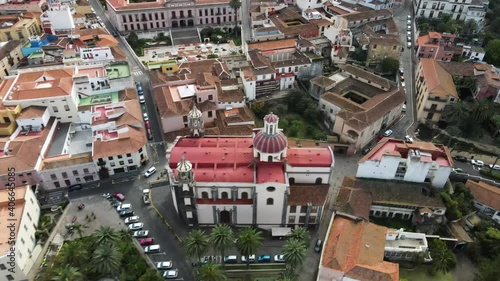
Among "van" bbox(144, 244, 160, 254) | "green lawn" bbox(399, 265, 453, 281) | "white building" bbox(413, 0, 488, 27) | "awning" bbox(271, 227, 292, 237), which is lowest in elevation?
"green lawn" bbox(399, 265, 453, 281)

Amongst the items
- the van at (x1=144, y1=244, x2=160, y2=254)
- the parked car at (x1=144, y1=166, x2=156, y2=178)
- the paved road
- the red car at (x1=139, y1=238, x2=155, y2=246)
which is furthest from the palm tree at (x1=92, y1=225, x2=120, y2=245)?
the parked car at (x1=144, y1=166, x2=156, y2=178)

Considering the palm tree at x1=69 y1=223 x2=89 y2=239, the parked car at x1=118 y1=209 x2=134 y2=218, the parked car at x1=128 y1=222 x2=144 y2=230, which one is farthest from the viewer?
the parked car at x1=118 y1=209 x2=134 y2=218

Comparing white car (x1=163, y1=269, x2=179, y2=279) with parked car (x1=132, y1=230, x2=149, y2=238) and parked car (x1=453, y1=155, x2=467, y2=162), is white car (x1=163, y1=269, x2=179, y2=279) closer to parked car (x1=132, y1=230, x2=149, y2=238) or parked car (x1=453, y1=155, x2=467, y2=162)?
parked car (x1=132, y1=230, x2=149, y2=238)

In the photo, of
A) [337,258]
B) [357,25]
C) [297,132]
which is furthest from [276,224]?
[357,25]

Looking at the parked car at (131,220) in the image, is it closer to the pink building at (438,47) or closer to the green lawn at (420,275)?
the green lawn at (420,275)

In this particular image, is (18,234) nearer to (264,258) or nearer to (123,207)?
(123,207)

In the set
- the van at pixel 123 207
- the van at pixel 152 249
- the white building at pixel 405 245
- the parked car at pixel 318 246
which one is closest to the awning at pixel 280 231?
the parked car at pixel 318 246

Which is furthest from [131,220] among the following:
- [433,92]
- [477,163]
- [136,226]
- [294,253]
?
[477,163]
